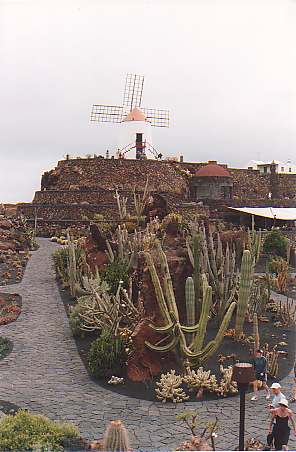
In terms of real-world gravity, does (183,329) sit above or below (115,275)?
below

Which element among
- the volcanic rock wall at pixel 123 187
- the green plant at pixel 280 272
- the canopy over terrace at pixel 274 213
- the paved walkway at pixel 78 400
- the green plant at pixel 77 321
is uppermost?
the volcanic rock wall at pixel 123 187

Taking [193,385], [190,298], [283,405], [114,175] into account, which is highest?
[114,175]

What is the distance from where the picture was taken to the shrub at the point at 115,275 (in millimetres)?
12188

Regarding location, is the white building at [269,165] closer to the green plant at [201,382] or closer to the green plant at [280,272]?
the green plant at [280,272]

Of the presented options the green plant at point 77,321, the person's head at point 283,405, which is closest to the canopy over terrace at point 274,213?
the green plant at point 77,321

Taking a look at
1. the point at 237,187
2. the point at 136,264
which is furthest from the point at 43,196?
the point at 136,264

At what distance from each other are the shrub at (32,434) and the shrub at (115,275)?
254 inches

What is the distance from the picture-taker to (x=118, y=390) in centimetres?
782

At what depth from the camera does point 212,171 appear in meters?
36.0

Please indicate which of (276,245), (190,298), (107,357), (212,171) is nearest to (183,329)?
(190,298)

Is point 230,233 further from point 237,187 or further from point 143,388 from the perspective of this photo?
point 237,187

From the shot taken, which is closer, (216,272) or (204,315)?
(204,315)

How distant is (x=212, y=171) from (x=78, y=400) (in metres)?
29.6

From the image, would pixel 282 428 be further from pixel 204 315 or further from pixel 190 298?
pixel 190 298
